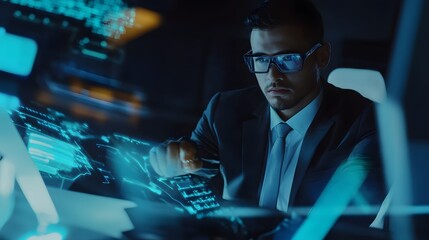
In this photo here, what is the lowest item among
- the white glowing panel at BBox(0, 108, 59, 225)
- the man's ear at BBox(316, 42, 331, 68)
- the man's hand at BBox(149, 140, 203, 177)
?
the white glowing panel at BBox(0, 108, 59, 225)

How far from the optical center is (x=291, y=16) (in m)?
1.16

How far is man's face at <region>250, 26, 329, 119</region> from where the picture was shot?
1151 mm

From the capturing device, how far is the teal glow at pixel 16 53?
1.32 m

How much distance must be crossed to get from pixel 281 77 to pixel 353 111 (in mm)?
188

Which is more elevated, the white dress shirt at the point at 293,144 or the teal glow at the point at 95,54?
the teal glow at the point at 95,54

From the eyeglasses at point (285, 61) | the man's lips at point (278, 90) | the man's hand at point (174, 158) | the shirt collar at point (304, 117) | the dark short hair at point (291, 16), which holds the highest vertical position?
the dark short hair at point (291, 16)

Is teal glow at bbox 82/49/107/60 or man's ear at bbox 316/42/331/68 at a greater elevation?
man's ear at bbox 316/42/331/68

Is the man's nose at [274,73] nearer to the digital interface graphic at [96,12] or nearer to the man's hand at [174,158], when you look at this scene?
the man's hand at [174,158]

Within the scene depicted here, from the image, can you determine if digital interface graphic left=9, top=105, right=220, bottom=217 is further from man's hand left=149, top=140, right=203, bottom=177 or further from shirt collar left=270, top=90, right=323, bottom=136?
shirt collar left=270, top=90, right=323, bottom=136

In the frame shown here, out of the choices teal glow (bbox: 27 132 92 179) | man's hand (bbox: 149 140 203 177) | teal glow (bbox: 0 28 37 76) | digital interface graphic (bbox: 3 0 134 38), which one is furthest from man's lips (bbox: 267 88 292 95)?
teal glow (bbox: 0 28 37 76)

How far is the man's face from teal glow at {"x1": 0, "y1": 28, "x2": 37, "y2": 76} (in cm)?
59

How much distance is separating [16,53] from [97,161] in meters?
0.37

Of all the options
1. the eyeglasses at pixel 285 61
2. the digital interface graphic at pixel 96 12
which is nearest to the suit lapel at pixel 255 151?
the eyeglasses at pixel 285 61

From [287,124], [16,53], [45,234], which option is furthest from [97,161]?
[287,124]
